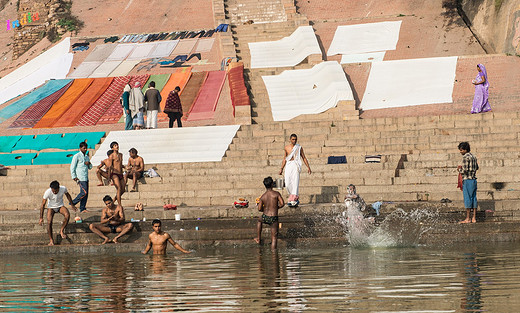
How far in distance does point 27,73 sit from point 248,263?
18569mm

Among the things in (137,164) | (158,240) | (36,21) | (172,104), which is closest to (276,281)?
(158,240)

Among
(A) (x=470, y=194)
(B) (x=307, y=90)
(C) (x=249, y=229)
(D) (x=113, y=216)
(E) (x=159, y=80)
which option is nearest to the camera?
(A) (x=470, y=194)

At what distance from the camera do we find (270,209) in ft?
39.9

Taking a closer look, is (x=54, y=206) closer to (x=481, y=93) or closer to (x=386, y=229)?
(x=386, y=229)

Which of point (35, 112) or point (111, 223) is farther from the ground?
point (35, 112)

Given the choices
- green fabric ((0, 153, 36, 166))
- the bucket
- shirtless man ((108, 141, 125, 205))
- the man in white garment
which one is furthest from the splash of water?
green fabric ((0, 153, 36, 166))

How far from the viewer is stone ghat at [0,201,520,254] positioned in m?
12.3

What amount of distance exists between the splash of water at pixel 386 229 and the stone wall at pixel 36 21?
2071 cm

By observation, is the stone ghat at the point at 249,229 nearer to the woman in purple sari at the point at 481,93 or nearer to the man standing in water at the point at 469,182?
the man standing in water at the point at 469,182

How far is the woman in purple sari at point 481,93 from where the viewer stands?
702 inches

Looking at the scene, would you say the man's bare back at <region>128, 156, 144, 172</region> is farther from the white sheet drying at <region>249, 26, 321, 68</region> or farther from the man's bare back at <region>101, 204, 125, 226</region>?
the white sheet drying at <region>249, 26, 321, 68</region>

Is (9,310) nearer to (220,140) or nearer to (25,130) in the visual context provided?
(220,140)

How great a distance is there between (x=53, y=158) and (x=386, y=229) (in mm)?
8838

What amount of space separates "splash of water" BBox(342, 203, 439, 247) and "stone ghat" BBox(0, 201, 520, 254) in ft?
0.10
